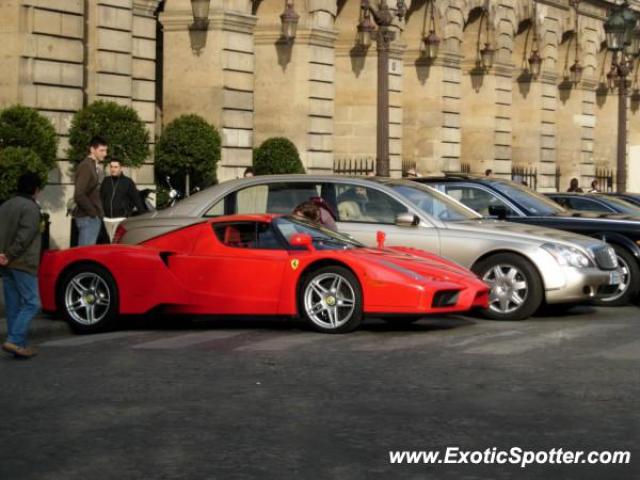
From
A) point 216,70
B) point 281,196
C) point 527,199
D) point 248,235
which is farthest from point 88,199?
point 216,70

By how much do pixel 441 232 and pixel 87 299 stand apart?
12.7 feet

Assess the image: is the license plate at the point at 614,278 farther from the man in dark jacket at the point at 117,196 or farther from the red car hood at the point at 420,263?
the man in dark jacket at the point at 117,196

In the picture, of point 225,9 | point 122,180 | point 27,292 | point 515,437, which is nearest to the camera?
point 515,437

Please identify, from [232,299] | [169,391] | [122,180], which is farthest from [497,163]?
[169,391]

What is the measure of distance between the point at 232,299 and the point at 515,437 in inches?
234

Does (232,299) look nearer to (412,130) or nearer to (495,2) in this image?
(412,130)

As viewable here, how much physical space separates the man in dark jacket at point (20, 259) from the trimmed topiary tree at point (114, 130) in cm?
1005

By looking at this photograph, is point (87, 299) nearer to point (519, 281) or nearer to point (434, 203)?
point (434, 203)

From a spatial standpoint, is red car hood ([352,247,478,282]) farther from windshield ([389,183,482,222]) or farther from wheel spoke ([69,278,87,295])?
wheel spoke ([69,278,87,295])

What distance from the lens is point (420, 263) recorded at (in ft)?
47.4

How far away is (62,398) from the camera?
10219 mm

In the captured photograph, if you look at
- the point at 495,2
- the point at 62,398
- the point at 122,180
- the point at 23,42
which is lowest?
the point at 62,398

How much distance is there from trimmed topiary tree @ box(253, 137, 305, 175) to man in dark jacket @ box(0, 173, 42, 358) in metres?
17.7

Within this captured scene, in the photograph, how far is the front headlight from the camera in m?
15.9
